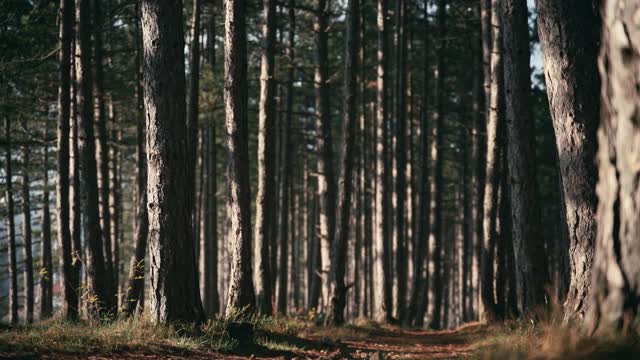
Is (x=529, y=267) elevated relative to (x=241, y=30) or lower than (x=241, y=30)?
lower

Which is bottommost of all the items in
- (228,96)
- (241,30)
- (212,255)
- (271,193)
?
(212,255)

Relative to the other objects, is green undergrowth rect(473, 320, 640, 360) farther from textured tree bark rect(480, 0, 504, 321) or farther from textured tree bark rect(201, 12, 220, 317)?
textured tree bark rect(201, 12, 220, 317)

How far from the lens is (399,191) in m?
24.7

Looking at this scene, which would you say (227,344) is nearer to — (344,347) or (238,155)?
(344,347)

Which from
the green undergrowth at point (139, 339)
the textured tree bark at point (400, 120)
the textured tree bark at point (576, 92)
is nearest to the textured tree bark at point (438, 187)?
the textured tree bark at point (400, 120)

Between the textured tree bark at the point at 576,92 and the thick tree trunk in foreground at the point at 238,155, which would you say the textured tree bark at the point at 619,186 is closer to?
the textured tree bark at the point at 576,92

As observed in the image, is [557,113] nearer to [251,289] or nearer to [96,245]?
[251,289]

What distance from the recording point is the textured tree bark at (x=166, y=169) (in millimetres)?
9477

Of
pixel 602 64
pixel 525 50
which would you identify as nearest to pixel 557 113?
pixel 602 64

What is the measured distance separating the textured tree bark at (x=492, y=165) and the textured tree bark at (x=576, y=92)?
28.6 ft

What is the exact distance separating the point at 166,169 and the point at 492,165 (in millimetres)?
9517

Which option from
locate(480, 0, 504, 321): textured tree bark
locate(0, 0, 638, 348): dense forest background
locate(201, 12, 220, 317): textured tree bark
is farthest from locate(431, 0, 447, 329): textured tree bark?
locate(201, 12, 220, 317): textured tree bark

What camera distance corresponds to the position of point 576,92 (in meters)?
7.23

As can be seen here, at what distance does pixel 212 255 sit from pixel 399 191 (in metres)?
8.72
